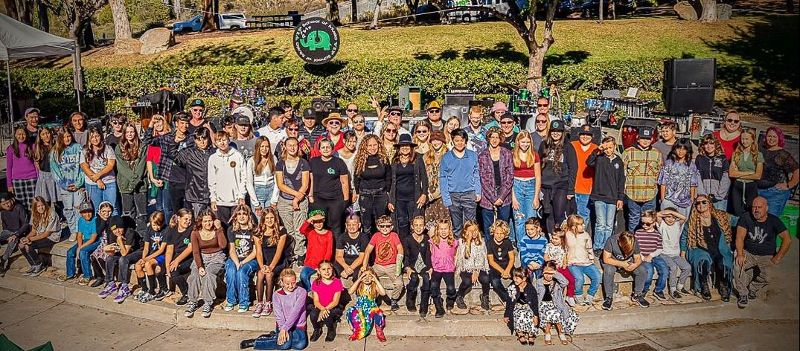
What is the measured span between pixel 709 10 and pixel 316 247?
27.5m

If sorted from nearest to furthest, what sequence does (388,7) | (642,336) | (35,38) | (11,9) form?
(642,336) → (35,38) → (11,9) → (388,7)

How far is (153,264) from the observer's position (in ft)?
25.6

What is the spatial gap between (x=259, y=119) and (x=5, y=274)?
8410 mm

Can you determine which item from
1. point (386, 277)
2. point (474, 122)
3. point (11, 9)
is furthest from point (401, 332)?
point (11, 9)

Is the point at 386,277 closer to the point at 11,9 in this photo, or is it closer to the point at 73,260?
the point at 73,260

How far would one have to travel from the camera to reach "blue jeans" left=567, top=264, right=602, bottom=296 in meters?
7.31

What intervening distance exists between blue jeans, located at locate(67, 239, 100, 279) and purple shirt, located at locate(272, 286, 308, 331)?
3.06 meters

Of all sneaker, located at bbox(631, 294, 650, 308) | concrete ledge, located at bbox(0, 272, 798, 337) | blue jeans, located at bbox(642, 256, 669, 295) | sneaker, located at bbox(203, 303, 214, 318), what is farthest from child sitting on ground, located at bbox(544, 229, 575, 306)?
sneaker, located at bbox(203, 303, 214, 318)

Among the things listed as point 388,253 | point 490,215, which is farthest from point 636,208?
point 388,253

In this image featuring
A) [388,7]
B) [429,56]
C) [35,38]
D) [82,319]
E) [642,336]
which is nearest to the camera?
[642,336]

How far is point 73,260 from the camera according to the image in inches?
338

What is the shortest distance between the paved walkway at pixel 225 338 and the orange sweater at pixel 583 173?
1885 mm

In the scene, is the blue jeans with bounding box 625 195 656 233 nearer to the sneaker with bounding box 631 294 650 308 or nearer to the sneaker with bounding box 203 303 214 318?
the sneaker with bounding box 631 294 650 308

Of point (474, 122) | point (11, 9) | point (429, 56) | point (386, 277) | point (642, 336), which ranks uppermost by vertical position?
point (11, 9)
